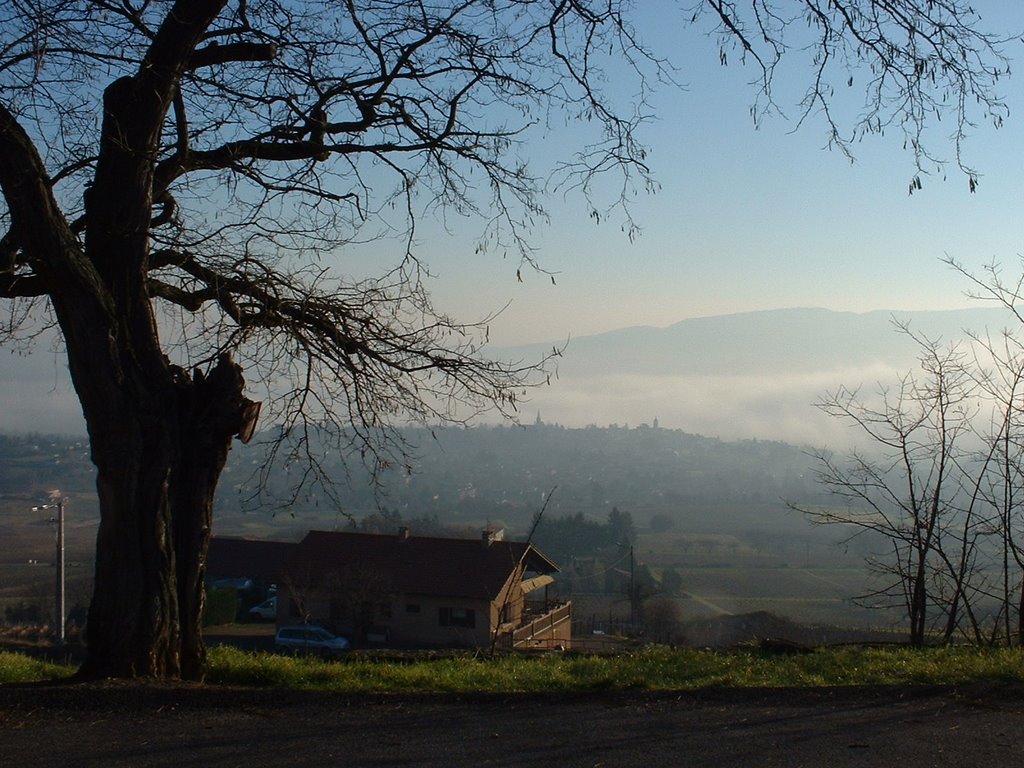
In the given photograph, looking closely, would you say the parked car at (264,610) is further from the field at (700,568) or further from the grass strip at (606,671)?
the grass strip at (606,671)

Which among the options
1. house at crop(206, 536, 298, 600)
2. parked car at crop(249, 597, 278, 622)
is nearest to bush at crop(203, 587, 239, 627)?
parked car at crop(249, 597, 278, 622)

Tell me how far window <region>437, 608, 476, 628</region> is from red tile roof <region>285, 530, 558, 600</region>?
0.29m

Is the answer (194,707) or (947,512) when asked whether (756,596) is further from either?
(194,707)

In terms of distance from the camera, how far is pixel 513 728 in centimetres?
505

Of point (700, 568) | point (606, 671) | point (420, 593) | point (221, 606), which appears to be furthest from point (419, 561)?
point (700, 568)

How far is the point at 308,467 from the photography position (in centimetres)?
823

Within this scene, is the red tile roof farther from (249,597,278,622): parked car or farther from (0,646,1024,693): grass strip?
(0,646,1024,693): grass strip

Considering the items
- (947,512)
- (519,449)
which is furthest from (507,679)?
(519,449)

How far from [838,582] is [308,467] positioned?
2892 cm

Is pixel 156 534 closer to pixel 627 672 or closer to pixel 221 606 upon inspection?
pixel 627 672

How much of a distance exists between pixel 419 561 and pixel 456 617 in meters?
1.87

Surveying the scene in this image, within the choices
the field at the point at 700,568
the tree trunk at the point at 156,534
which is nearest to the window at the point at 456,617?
the field at the point at 700,568

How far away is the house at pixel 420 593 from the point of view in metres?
15.5

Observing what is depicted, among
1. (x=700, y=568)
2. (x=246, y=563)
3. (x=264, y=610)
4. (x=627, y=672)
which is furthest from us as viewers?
(x=700, y=568)
